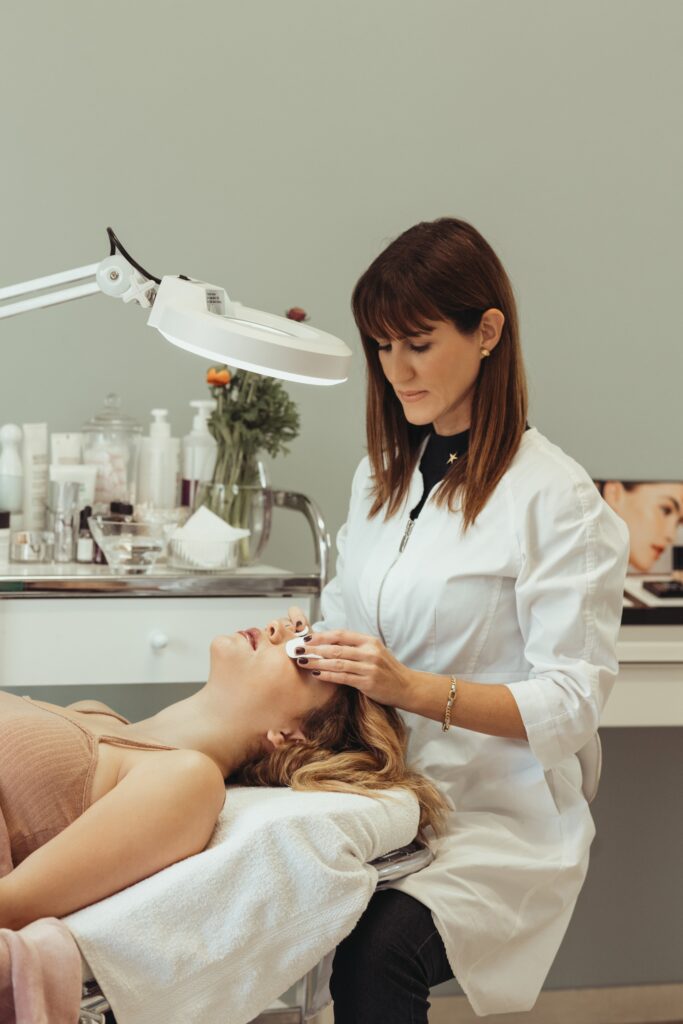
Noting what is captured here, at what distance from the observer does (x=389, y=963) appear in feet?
4.45

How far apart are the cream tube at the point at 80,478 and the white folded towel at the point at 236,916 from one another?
87 cm

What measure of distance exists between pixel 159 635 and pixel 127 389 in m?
0.63

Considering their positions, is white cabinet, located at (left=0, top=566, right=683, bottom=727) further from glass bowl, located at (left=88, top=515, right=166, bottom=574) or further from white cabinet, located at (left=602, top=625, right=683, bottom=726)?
white cabinet, located at (left=602, top=625, right=683, bottom=726)

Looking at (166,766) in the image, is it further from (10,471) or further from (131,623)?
(10,471)

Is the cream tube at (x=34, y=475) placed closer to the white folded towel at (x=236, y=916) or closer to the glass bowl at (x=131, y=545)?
the glass bowl at (x=131, y=545)

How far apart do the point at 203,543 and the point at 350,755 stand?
609mm

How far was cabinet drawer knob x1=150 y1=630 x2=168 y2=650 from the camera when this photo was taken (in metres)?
1.88

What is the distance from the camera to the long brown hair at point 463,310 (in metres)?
1.56

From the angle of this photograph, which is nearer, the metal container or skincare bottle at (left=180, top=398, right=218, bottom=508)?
the metal container

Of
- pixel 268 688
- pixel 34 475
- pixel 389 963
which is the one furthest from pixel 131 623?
pixel 389 963

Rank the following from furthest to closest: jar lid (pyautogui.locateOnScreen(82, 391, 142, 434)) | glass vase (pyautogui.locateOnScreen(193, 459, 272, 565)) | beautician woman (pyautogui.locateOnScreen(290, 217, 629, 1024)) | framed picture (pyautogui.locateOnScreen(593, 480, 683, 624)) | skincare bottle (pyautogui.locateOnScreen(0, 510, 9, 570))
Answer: framed picture (pyautogui.locateOnScreen(593, 480, 683, 624)) < jar lid (pyautogui.locateOnScreen(82, 391, 142, 434)) < glass vase (pyautogui.locateOnScreen(193, 459, 272, 565)) < skincare bottle (pyautogui.locateOnScreen(0, 510, 9, 570)) < beautician woman (pyautogui.locateOnScreen(290, 217, 629, 1024))

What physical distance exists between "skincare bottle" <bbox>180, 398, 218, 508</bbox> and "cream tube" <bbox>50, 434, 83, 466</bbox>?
0.20m

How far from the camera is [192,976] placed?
1.16m

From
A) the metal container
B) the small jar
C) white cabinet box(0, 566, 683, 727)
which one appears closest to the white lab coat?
white cabinet box(0, 566, 683, 727)
